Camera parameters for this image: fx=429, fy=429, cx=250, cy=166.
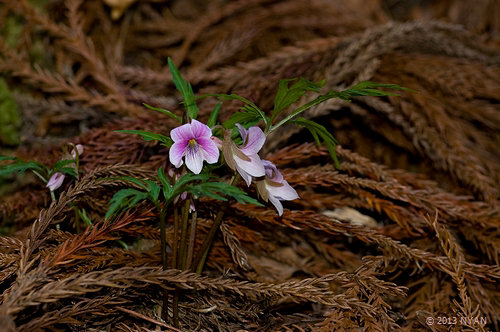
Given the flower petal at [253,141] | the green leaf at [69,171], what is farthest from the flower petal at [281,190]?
the green leaf at [69,171]

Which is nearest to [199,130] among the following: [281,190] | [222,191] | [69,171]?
[222,191]

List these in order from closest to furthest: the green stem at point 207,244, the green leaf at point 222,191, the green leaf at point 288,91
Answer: the green leaf at point 222,191 → the green leaf at point 288,91 → the green stem at point 207,244

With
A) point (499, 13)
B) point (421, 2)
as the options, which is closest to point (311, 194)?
point (499, 13)

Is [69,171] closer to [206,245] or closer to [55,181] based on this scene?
[55,181]

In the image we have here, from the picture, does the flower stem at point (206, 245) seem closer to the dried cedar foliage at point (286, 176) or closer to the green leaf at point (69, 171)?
the dried cedar foliage at point (286, 176)

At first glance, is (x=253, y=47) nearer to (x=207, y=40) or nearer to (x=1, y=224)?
(x=207, y=40)

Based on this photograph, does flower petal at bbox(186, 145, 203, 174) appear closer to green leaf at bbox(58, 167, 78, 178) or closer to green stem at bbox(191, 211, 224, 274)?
green stem at bbox(191, 211, 224, 274)
